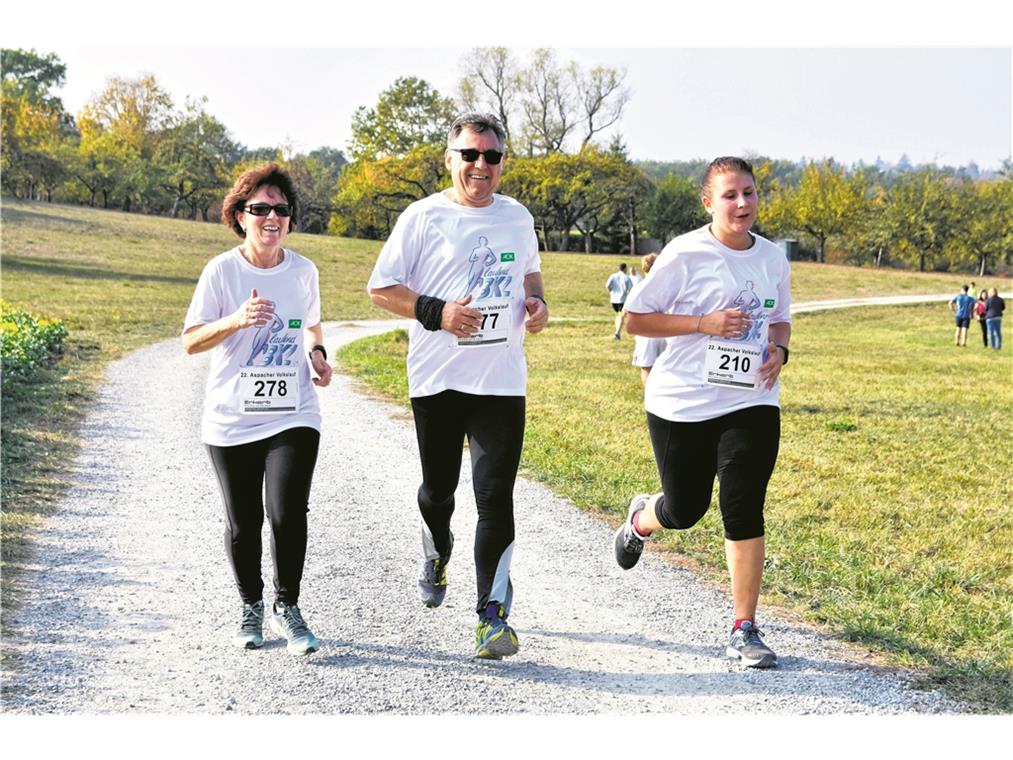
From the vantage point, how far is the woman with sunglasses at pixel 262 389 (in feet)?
15.4

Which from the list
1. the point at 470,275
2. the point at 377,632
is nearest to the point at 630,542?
the point at 377,632

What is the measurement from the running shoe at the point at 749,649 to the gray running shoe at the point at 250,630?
76.1 inches

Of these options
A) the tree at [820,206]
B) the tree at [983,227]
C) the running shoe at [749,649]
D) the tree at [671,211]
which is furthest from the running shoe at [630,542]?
the tree at [983,227]

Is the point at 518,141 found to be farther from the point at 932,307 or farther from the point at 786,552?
the point at 786,552

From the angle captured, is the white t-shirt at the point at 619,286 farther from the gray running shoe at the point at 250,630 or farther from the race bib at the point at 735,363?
the gray running shoe at the point at 250,630

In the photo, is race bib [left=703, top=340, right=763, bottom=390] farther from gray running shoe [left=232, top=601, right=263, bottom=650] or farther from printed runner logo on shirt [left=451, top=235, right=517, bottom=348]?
gray running shoe [left=232, top=601, right=263, bottom=650]

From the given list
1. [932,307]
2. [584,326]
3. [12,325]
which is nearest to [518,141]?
[932,307]

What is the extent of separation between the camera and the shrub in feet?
43.3

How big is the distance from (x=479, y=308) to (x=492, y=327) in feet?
0.31

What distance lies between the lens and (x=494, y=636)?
Answer: 4676 millimetres

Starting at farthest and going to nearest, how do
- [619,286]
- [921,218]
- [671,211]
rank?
1. [921,218]
2. [671,211]
3. [619,286]

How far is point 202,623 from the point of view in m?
5.21

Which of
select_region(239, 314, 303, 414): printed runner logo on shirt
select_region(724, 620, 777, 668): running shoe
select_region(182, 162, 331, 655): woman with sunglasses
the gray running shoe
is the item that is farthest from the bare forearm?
select_region(724, 620, 777, 668): running shoe

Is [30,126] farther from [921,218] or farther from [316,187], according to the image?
[921,218]
